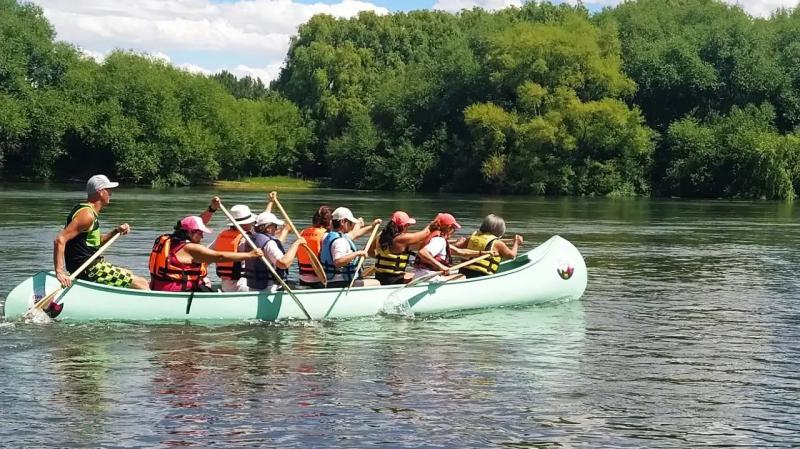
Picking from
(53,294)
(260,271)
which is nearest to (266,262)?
(260,271)

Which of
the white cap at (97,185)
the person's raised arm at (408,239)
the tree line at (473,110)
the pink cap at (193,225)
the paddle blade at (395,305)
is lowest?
the paddle blade at (395,305)

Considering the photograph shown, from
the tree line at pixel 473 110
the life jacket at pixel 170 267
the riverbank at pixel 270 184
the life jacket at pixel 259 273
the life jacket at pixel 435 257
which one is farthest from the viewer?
the riverbank at pixel 270 184

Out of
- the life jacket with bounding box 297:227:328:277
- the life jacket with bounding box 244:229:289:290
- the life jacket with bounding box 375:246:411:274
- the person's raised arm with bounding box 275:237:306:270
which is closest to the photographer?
the person's raised arm with bounding box 275:237:306:270

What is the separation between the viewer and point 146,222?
105 ft

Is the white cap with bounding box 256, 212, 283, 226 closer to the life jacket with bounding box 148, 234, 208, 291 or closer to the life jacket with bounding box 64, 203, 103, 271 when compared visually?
the life jacket with bounding box 148, 234, 208, 291

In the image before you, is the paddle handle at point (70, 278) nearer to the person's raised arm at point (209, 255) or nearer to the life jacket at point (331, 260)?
the person's raised arm at point (209, 255)

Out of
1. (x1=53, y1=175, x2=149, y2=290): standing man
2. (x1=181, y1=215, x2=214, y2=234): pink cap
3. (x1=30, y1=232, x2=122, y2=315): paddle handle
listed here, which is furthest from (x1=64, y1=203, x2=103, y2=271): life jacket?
(x1=181, y1=215, x2=214, y2=234): pink cap

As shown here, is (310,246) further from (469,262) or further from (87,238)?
(87,238)

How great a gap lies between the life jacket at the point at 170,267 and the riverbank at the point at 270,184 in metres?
55.9

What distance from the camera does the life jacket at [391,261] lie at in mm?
15016

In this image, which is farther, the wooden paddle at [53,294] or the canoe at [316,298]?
the canoe at [316,298]

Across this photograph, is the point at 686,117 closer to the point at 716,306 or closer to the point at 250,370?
the point at 716,306

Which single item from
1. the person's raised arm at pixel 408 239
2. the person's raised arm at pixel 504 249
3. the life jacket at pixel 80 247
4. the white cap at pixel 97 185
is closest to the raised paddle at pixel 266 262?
the white cap at pixel 97 185

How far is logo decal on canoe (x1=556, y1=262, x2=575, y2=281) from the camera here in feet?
53.9
